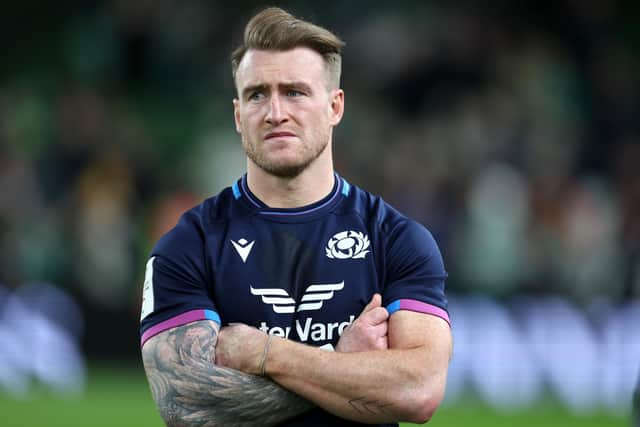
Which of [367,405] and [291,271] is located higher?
[291,271]

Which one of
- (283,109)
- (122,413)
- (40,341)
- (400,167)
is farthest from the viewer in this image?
(400,167)

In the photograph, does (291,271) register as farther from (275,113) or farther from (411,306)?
(275,113)

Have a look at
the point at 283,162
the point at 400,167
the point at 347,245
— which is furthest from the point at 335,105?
the point at 400,167

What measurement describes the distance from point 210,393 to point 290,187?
0.90m

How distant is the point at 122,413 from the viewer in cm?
1180

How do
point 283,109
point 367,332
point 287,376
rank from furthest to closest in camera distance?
1. point 283,109
2. point 367,332
3. point 287,376

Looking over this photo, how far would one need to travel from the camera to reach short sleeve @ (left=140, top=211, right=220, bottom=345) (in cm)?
449

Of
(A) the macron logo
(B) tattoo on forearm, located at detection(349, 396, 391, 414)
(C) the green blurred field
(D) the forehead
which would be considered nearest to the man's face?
(D) the forehead

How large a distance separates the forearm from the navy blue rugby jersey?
0.46 feet

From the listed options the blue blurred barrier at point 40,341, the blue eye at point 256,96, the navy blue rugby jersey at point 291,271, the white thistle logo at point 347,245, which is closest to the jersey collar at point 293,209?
the navy blue rugby jersey at point 291,271

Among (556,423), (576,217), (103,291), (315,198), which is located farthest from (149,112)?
(315,198)

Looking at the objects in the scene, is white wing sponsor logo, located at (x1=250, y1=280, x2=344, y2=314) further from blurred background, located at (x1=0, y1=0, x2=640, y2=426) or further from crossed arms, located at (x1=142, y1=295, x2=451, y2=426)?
blurred background, located at (x1=0, y1=0, x2=640, y2=426)

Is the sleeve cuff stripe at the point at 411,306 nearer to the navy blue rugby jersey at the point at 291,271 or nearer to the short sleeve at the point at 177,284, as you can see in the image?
the navy blue rugby jersey at the point at 291,271

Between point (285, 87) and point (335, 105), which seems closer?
point (285, 87)
